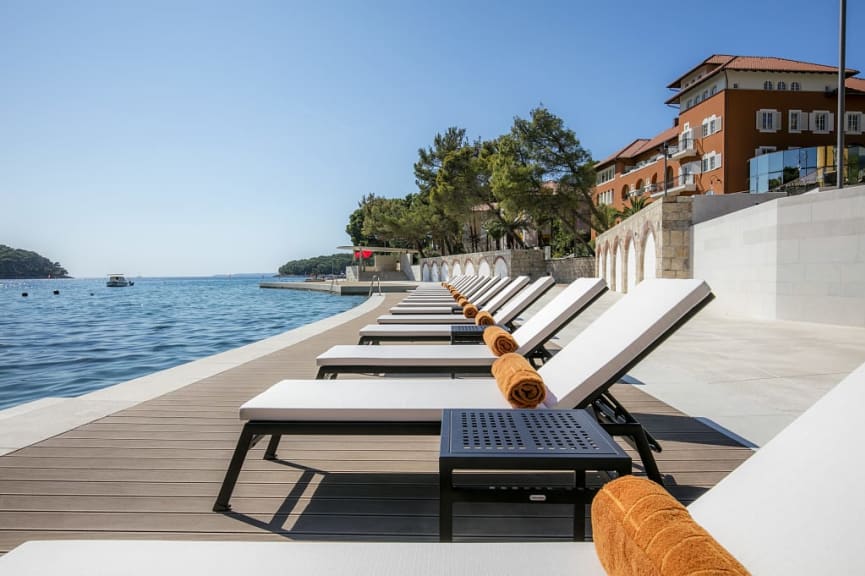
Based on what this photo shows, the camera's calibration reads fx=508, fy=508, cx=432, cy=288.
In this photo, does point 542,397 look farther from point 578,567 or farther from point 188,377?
point 188,377

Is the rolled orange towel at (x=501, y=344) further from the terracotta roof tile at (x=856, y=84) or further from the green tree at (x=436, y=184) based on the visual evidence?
the terracotta roof tile at (x=856, y=84)

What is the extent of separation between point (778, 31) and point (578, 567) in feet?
135

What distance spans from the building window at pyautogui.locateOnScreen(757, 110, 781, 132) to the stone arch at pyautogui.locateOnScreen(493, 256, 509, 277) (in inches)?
693

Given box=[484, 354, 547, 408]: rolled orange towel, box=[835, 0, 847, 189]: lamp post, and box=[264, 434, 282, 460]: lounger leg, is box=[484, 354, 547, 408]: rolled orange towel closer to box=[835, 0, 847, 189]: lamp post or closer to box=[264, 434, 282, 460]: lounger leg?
box=[264, 434, 282, 460]: lounger leg

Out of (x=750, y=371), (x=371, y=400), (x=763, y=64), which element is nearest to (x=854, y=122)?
(x=763, y=64)

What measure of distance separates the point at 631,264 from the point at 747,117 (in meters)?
19.9

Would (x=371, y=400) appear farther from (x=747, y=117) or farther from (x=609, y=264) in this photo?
(x=747, y=117)

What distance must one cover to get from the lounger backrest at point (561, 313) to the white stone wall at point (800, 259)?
7121 mm

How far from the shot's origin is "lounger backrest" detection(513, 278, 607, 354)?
365 cm

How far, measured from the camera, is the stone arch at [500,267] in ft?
80.4

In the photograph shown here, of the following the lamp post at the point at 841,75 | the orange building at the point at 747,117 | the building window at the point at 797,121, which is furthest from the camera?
the building window at the point at 797,121

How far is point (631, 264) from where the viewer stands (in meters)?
15.9

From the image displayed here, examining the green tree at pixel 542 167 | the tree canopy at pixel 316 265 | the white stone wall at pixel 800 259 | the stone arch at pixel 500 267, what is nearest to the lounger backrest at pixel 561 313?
the white stone wall at pixel 800 259

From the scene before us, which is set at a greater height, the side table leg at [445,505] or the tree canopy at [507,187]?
the tree canopy at [507,187]
